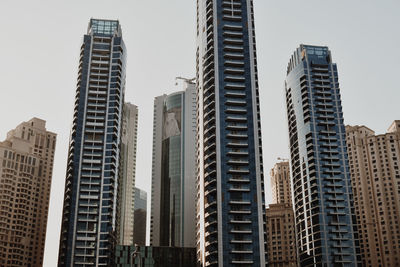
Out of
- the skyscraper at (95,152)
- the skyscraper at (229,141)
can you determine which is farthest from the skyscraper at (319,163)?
the skyscraper at (95,152)

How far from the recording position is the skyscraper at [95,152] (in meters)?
158

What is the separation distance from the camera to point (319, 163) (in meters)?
180

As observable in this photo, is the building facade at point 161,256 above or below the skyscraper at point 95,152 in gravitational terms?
below

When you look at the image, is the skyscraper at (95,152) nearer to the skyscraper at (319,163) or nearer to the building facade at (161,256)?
the building facade at (161,256)

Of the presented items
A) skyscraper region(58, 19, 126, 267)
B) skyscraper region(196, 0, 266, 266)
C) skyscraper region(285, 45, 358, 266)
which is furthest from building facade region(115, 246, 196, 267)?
skyscraper region(285, 45, 358, 266)

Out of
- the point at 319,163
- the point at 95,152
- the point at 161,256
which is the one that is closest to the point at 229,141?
the point at 319,163

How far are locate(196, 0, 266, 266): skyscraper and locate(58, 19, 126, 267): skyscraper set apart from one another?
29.9 metres

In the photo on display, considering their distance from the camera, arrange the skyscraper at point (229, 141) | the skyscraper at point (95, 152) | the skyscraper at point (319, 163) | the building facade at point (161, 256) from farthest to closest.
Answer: the skyscraper at point (319, 163), the building facade at point (161, 256), the skyscraper at point (95, 152), the skyscraper at point (229, 141)

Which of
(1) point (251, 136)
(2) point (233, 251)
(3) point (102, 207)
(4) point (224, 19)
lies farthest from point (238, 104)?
(3) point (102, 207)

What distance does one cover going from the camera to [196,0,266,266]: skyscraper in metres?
138

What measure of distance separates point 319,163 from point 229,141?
150 ft

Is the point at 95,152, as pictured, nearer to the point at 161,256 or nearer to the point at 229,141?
the point at 161,256

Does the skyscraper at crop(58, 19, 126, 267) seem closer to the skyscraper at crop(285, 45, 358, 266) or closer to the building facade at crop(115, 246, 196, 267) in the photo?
the building facade at crop(115, 246, 196, 267)

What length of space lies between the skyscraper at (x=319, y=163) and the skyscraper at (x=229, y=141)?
3762cm
